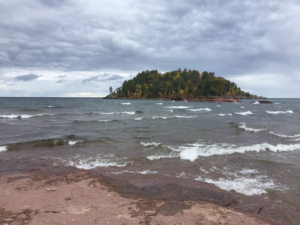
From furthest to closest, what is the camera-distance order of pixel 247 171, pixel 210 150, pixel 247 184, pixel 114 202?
pixel 210 150
pixel 247 171
pixel 247 184
pixel 114 202

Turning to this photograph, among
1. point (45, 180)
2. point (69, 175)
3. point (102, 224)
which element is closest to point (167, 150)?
point (69, 175)

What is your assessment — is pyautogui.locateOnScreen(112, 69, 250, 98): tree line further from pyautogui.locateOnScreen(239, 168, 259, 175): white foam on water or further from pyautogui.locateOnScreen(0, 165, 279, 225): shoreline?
pyautogui.locateOnScreen(0, 165, 279, 225): shoreline

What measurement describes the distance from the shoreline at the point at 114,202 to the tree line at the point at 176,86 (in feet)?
384

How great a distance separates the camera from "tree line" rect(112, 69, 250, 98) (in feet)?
400

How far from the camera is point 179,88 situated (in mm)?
137125

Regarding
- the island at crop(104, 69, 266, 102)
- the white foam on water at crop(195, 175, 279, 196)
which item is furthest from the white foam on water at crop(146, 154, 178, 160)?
the island at crop(104, 69, 266, 102)

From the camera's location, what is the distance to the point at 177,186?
5.78 m

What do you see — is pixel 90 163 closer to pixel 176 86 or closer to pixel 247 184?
pixel 247 184

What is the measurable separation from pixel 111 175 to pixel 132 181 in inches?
37.6

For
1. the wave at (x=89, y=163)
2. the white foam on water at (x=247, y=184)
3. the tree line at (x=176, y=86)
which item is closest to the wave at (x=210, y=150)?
the wave at (x=89, y=163)

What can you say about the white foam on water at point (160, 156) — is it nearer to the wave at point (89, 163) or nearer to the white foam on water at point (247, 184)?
the wave at point (89, 163)

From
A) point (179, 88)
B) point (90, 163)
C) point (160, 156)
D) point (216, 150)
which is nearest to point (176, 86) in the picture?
point (179, 88)

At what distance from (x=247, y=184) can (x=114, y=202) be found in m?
4.27

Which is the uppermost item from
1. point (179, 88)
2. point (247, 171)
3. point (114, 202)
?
point (179, 88)
